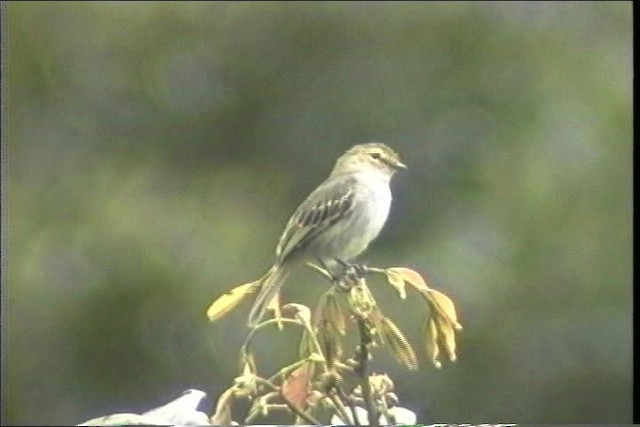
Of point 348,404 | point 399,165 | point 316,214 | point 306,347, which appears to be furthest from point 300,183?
point 348,404

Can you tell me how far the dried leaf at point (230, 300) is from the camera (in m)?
1.49

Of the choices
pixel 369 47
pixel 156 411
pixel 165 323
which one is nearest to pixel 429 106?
pixel 369 47

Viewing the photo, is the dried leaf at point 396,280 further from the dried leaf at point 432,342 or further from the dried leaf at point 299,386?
the dried leaf at point 299,386

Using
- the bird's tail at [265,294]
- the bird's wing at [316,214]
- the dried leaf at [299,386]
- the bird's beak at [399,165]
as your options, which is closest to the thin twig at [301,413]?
the dried leaf at [299,386]

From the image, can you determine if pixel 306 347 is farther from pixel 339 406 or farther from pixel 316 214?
pixel 316 214

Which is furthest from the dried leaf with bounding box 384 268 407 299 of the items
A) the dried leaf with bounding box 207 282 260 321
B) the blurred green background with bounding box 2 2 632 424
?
the dried leaf with bounding box 207 282 260 321

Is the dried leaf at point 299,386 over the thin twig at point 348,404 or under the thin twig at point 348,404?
over

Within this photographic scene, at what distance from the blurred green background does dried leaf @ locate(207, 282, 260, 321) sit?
15 millimetres

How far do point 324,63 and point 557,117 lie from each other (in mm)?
425

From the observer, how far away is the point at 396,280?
1.47 meters

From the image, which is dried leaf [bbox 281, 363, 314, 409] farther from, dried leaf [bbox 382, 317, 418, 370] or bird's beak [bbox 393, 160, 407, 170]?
bird's beak [bbox 393, 160, 407, 170]

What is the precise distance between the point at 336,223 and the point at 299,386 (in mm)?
288

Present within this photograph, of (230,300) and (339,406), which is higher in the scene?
(230,300)

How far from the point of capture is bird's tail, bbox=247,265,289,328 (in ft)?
4.87
